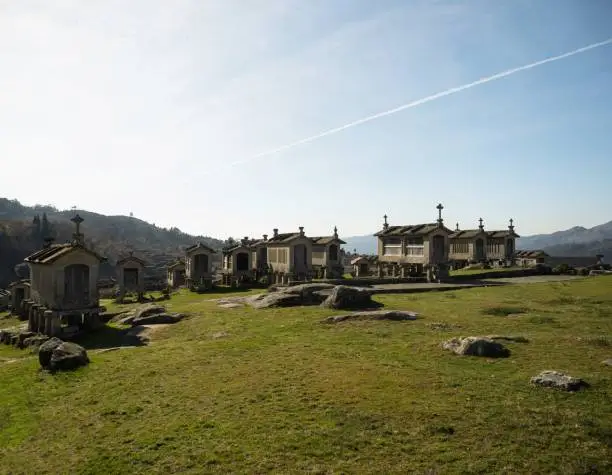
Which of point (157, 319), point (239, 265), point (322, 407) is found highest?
point (239, 265)

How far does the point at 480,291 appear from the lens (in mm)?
34406

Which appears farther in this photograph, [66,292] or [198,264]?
[198,264]

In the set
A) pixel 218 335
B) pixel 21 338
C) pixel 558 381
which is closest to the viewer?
pixel 558 381

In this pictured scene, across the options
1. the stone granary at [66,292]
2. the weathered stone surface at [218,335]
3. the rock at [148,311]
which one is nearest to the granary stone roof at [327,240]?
the rock at [148,311]

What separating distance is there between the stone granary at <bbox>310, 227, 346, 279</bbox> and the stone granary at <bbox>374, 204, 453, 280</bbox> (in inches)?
197

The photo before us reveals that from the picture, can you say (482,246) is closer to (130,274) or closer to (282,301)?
(282,301)

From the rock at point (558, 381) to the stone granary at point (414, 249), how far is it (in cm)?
3080

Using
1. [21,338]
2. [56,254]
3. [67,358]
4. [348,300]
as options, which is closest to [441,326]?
[348,300]

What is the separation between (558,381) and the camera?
12.2 metres

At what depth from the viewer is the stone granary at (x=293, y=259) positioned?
46.9 meters

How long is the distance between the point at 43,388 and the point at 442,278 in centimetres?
3462

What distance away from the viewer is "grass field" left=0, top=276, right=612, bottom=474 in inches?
370

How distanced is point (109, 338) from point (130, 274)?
24084 millimetres

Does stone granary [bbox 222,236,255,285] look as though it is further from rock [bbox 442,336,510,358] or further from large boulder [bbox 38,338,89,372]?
rock [bbox 442,336,510,358]
